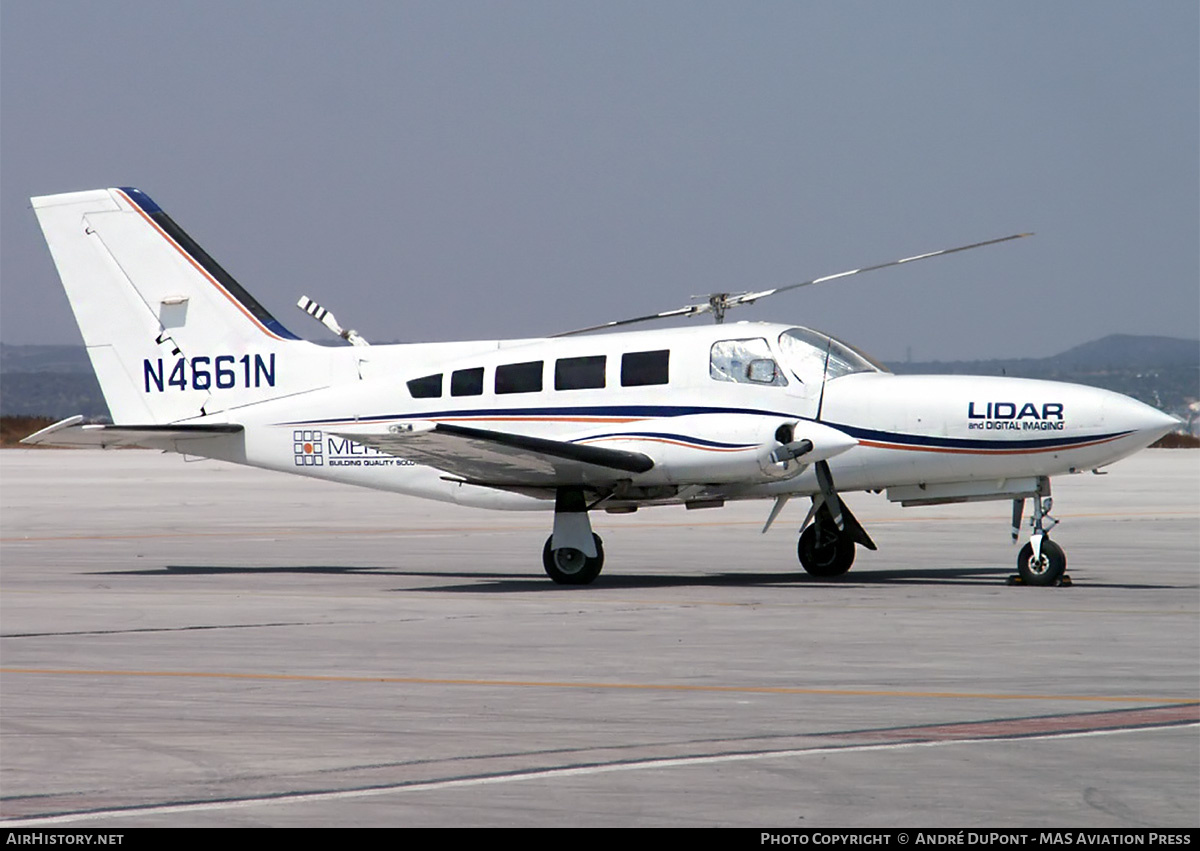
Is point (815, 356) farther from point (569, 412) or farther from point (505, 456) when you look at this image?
point (505, 456)

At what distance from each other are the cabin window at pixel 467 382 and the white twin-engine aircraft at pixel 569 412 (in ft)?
0.08

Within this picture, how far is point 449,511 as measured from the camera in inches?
1401

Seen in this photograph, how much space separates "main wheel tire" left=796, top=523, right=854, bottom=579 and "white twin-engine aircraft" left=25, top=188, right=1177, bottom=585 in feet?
0.09

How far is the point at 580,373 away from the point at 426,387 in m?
2.10

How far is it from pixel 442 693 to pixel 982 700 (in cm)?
337

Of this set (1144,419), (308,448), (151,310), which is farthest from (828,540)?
(151,310)

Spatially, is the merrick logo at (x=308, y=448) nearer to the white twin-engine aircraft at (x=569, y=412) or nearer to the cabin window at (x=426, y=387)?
the white twin-engine aircraft at (x=569, y=412)

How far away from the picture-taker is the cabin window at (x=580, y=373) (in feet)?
61.0

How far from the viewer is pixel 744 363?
17984 millimetres

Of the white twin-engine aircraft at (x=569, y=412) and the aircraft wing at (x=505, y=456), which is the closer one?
the aircraft wing at (x=505, y=456)

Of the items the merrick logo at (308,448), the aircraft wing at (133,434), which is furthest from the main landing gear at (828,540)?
the aircraft wing at (133,434)
